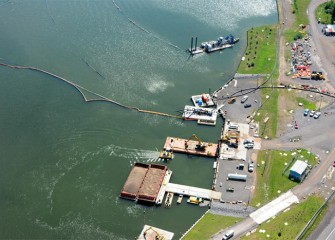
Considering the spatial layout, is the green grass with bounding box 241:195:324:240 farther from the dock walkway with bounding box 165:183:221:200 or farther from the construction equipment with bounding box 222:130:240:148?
the construction equipment with bounding box 222:130:240:148

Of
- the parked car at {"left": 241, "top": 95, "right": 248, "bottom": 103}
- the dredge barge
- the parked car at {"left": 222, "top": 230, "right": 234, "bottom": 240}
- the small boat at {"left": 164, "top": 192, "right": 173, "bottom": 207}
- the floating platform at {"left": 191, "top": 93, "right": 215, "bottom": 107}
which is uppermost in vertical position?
the dredge barge

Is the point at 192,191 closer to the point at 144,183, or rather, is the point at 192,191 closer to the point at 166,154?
the point at 144,183

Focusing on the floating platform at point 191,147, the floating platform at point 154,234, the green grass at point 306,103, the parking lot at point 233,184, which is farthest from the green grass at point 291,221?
the green grass at point 306,103

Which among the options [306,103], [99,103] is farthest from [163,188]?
[306,103]

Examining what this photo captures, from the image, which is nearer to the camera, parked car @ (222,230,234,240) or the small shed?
parked car @ (222,230,234,240)

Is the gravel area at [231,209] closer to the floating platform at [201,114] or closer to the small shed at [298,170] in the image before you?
the small shed at [298,170]

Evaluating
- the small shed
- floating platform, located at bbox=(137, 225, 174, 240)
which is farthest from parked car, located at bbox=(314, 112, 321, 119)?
floating platform, located at bbox=(137, 225, 174, 240)

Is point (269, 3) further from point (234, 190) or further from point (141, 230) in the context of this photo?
point (141, 230)

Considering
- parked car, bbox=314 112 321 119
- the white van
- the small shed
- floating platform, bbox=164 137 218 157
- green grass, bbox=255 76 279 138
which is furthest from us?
parked car, bbox=314 112 321 119
